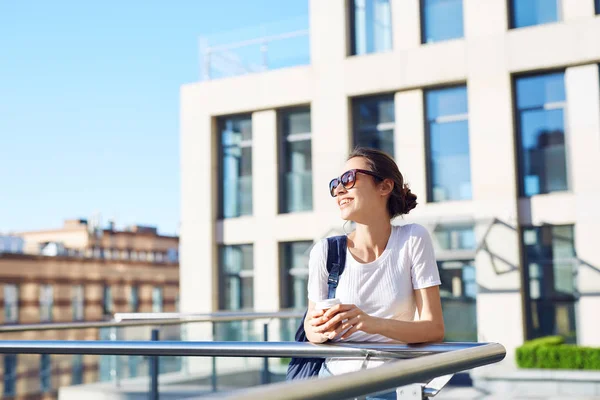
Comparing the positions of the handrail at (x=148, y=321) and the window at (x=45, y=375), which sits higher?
the handrail at (x=148, y=321)

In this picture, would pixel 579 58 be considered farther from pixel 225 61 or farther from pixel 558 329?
pixel 225 61

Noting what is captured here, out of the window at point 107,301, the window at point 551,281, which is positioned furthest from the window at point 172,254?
the window at point 551,281

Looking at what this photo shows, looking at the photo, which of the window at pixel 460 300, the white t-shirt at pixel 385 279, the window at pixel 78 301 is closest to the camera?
the white t-shirt at pixel 385 279

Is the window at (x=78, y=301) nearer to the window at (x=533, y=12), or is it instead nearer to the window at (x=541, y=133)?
the window at (x=541, y=133)

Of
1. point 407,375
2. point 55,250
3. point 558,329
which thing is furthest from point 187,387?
point 55,250

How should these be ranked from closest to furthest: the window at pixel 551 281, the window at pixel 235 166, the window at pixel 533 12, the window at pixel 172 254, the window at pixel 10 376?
the window at pixel 10 376, the window at pixel 551 281, the window at pixel 533 12, the window at pixel 235 166, the window at pixel 172 254

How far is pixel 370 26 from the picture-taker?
60.7 feet

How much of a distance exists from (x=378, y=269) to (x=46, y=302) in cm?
5089

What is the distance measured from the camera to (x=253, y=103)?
19.4m

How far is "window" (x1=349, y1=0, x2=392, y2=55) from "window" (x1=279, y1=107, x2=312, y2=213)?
2.02 m

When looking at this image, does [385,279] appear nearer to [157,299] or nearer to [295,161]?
[295,161]

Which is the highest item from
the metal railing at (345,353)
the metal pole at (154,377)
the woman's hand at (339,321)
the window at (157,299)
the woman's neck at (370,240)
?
the woman's neck at (370,240)

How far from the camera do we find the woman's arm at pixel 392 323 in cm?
277

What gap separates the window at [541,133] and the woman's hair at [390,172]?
44.8 feet
